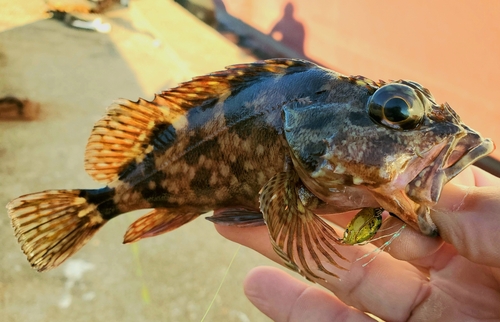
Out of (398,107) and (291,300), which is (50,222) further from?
(398,107)

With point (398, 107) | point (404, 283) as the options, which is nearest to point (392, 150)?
point (398, 107)

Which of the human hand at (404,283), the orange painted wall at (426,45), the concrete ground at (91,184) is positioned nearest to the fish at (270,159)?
the human hand at (404,283)

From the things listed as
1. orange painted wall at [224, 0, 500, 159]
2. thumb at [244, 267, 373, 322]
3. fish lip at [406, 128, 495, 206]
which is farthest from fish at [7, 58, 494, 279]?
orange painted wall at [224, 0, 500, 159]

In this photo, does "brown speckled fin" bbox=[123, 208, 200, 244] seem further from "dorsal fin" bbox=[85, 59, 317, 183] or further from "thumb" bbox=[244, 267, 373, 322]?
"thumb" bbox=[244, 267, 373, 322]

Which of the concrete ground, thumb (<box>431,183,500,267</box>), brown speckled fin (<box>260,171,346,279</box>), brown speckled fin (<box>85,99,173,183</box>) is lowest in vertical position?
the concrete ground

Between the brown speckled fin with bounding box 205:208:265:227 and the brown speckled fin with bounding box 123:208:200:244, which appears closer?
the brown speckled fin with bounding box 205:208:265:227

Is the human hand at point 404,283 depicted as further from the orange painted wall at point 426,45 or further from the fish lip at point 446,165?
the orange painted wall at point 426,45
